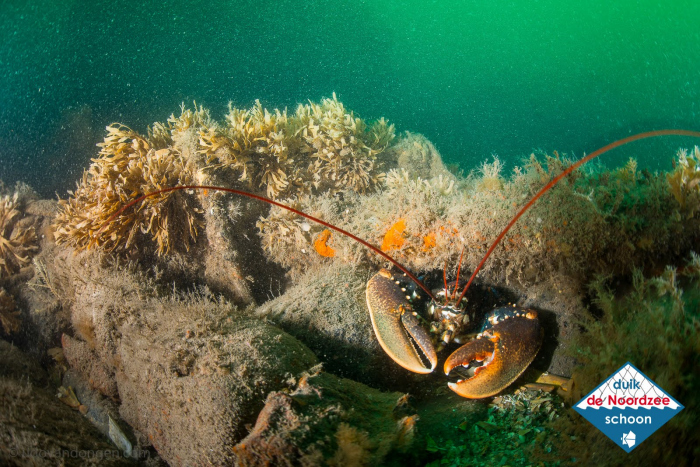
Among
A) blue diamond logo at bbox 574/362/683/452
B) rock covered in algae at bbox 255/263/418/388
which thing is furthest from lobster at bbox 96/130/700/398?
blue diamond logo at bbox 574/362/683/452

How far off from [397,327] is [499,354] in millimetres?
859

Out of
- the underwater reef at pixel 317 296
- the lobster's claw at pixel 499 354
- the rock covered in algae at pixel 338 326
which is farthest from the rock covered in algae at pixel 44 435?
the lobster's claw at pixel 499 354

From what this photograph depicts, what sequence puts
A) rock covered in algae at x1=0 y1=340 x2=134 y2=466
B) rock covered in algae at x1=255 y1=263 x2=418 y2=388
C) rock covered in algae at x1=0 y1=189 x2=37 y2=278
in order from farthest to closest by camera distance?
1. rock covered in algae at x1=0 y1=189 x2=37 y2=278
2. rock covered in algae at x1=255 y1=263 x2=418 y2=388
3. rock covered in algae at x1=0 y1=340 x2=134 y2=466

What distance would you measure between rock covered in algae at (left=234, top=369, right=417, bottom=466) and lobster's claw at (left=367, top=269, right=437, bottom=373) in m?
0.46

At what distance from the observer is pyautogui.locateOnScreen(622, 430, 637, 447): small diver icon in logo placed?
1616mm

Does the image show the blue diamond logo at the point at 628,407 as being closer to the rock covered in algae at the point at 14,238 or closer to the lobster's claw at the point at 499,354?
the lobster's claw at the point at 499,354

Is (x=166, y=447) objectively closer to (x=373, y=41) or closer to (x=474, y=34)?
(x=373, y=41)

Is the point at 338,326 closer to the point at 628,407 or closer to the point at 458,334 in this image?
the point at 458,334

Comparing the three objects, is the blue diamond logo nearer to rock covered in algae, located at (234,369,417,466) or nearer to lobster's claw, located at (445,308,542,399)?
lobster's claw, located at (445,308,542,399)

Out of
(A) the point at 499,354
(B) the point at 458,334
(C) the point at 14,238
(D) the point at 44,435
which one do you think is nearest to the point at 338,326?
(B) the point at 458,334

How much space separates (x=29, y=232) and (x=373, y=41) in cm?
3278

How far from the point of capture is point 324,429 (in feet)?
5.39

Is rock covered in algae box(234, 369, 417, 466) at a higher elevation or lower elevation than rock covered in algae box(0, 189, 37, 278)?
lower

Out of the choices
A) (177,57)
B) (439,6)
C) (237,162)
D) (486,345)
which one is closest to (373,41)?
(177,57)
